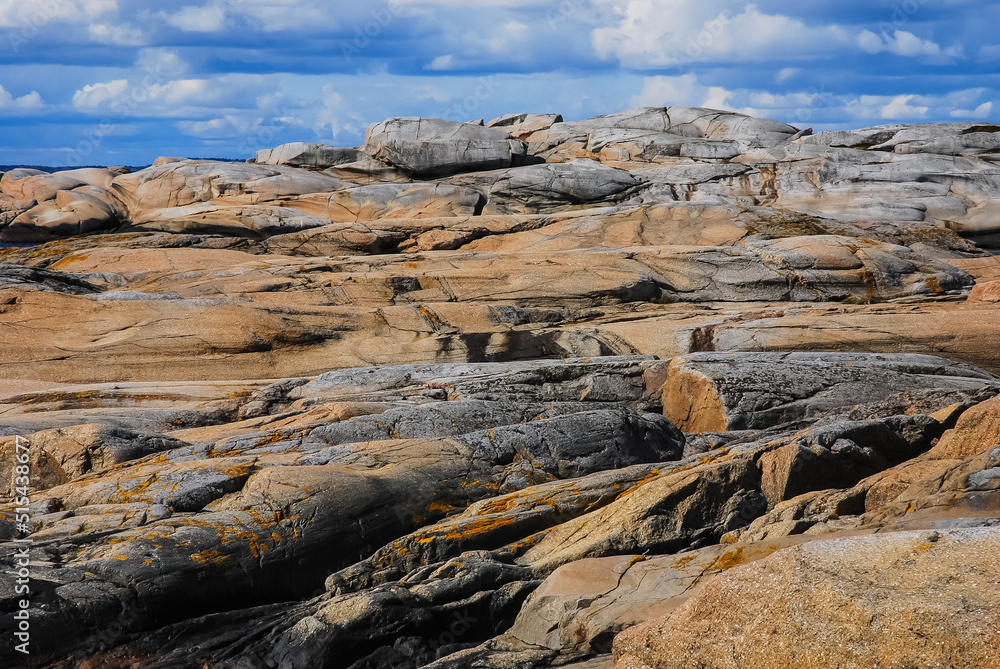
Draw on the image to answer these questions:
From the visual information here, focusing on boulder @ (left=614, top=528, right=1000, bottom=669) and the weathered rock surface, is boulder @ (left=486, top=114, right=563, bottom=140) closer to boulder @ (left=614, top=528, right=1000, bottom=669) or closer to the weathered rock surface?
the weathered rock surface

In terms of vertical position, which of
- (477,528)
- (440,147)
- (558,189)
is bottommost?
(477,528)

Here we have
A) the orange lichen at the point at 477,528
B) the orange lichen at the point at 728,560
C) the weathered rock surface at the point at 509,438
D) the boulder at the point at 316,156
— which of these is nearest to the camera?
the weathered rock surface at the point at 509,438

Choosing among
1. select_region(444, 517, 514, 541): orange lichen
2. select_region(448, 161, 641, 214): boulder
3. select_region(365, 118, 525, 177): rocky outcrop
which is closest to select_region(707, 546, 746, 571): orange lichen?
select_region(444, 517, 514, 541): orange lichen

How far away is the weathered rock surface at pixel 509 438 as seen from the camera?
25.0ft

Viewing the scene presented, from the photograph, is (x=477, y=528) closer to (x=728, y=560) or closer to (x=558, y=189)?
(x=728, y=560)

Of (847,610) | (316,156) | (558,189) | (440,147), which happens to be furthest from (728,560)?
(316,156)

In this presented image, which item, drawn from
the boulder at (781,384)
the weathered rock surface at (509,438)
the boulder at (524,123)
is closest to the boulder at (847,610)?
the weathered rock surface at (509,438)

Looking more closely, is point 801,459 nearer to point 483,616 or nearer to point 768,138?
point 483,616

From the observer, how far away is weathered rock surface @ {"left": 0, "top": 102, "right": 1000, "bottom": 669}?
7.61 meters

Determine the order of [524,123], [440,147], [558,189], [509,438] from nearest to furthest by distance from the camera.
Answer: [509,438], [558,189], [440,147], [524,123]

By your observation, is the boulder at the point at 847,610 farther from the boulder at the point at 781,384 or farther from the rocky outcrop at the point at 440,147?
the rocky outcrop at the point at 440,147

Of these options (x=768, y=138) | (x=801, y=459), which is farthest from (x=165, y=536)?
(x=768, y=138)

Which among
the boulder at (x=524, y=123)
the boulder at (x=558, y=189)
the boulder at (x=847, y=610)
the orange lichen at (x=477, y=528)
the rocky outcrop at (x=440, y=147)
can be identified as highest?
the boulder at (x=524, y=123)

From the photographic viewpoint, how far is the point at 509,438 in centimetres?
1170
